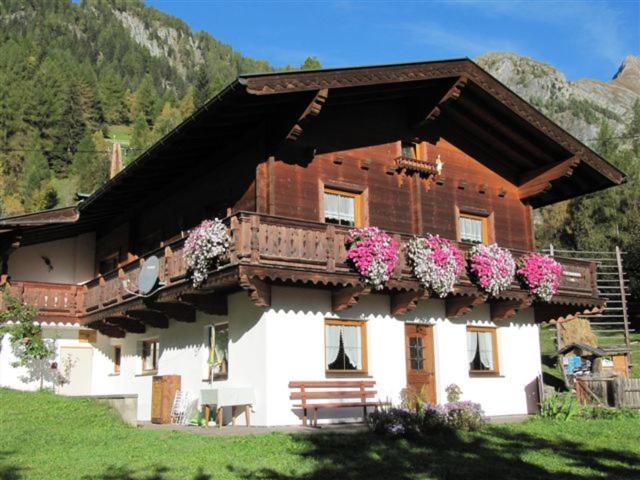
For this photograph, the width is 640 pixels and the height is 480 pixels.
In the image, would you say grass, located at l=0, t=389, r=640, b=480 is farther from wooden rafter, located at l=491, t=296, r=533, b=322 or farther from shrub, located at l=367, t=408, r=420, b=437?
wooden rafter, located at l=491, t=296, r=533, b=322

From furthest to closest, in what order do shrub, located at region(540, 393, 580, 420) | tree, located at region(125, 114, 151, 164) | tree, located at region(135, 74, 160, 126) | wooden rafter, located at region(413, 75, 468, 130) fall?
tree, located at region(135, 74, 160, 126) → tree, located at region(125, 114, 151, 164) → wooden rafter, located at region(413, 75, 468, 130) → shrub, located at region(540, 393, 580, 420)

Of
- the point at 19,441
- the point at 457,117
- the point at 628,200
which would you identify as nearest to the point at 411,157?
the point at 457,117

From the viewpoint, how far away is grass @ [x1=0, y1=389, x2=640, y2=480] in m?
9.67

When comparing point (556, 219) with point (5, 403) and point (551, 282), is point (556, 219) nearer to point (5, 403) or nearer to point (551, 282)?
point (551, 282)

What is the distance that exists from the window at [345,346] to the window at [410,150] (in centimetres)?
484

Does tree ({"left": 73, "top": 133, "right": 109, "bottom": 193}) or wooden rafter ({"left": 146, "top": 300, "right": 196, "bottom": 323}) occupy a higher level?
tree ({"left": 73, "top": 133, "right": 109, "bottom": 193})

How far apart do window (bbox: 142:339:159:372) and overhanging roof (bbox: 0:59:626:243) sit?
4.33 m

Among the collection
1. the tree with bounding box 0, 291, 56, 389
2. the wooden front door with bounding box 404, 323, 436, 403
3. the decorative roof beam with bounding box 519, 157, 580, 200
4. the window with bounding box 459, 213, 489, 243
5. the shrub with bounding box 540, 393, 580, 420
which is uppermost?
the decorative roof beam with bounding box 519, 157, 580, 200

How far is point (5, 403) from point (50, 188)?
A: 62172 mm

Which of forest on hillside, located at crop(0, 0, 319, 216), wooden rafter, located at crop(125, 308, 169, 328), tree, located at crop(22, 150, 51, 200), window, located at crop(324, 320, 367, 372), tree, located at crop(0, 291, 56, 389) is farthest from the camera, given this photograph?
forest on hillside, located at crop(0, 0, 319, 216)

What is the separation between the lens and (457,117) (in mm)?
19219

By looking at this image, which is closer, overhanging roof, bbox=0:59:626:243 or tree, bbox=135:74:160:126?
overhanging roof, bbox=0:59:626:243

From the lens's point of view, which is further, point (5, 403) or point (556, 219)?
point (556, 219)

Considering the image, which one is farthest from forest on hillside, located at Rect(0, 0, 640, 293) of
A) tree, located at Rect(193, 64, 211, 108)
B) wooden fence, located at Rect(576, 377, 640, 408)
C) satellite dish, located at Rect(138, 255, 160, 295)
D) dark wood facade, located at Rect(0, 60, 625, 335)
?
satellite dish, located at Rect(138, 255, 160, 295)
